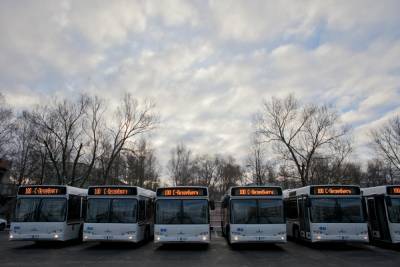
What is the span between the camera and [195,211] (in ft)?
54.6

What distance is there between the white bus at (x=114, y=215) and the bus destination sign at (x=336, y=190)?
Answer: 351 inches

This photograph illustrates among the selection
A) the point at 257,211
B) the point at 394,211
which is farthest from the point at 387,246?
the point at 257,211

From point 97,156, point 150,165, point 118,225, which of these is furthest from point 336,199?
point 150,165

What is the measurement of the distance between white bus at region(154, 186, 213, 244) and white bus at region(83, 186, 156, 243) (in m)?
1.39

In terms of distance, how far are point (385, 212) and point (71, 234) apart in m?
16.3

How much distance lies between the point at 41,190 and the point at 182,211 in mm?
7612

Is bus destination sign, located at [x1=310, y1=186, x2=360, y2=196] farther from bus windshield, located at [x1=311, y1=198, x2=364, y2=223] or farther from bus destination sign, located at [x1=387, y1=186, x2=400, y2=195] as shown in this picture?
bus destination sign, located at [x1=387, y1=186, x2=400, y2=195]

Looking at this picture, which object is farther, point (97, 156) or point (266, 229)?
point (97, 156)

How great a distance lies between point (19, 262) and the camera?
12.9 m

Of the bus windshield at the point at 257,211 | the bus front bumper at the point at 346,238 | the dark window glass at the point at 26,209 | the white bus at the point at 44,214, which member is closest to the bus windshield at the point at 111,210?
the white bus at the point at 44,214

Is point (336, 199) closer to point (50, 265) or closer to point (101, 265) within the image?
point (101, 265)

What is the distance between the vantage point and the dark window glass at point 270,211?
643 inches

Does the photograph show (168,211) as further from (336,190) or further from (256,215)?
(336,190)

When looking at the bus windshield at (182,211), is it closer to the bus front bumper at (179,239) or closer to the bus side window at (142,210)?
the bus front bumper at (179,239)
